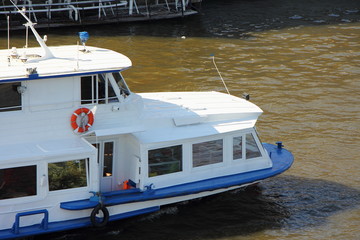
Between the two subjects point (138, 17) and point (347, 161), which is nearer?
point (347, 161)

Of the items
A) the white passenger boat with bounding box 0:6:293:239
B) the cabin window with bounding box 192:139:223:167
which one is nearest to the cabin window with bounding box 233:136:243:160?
the white passenger boat with bounding box 0:6:293:239

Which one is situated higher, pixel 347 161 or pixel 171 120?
pixel 171 120

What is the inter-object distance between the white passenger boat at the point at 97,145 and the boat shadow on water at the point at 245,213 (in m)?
0.71

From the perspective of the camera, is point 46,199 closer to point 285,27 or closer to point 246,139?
point 246,139

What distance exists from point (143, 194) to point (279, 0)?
101 ft

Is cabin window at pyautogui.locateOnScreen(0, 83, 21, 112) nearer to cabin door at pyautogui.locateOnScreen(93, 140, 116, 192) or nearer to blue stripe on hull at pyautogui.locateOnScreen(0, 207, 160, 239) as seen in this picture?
cabin door at pyautogui.locateOnScreen(93, 140, 116, 192)

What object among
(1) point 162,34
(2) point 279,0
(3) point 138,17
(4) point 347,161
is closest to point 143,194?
(4) point 347,161

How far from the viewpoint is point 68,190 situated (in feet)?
44.0

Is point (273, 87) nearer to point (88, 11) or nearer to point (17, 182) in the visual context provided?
point (17, 182)

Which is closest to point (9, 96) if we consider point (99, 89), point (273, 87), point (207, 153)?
point (99, 89)

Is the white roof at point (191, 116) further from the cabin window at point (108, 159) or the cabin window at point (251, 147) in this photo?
the cabin window at point (108, 159)

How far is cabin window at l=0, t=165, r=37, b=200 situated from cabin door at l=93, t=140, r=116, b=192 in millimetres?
1641

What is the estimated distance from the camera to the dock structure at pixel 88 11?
3269 centimetres

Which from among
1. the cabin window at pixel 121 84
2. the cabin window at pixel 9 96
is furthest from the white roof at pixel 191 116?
the cabin window at pixel 9 96
